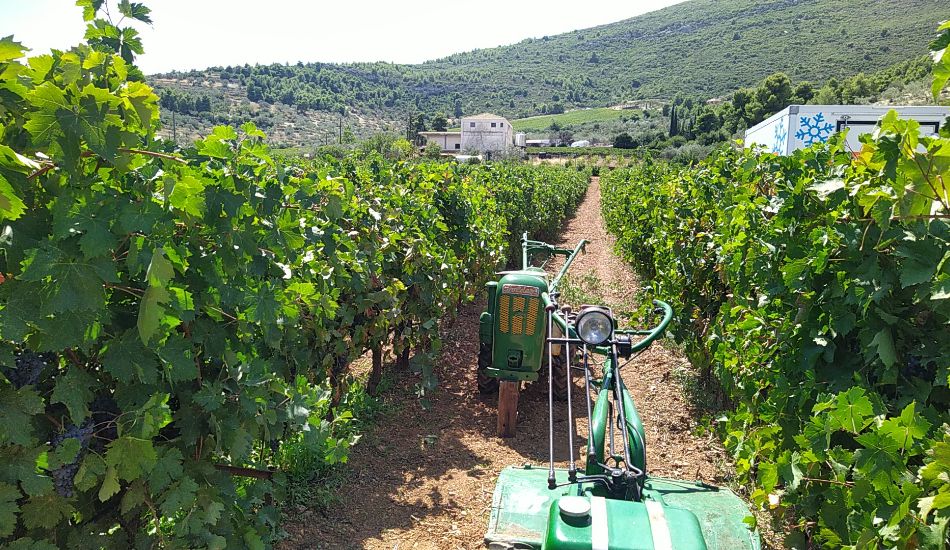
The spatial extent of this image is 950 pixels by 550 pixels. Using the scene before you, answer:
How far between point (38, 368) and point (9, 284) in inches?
11.4

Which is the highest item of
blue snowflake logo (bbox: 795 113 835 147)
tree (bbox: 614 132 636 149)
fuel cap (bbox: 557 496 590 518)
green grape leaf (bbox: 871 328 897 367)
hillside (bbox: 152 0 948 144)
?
hillside (bbox: 152 0 948 144)

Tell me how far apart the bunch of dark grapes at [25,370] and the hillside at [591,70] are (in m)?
61.7

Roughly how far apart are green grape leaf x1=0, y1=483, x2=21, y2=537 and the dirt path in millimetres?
2145

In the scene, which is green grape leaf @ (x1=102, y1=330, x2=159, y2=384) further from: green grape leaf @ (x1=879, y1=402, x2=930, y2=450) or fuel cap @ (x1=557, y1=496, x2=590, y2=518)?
green grape leaf @ (x1=879, y1=402, x2=930, y2=450)

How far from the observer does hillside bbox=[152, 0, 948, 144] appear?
263ft

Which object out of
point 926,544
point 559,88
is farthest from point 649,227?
point 559,88

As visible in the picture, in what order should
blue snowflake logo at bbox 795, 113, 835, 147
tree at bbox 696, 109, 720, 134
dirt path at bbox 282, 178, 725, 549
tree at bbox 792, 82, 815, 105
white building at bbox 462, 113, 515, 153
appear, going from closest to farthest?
dirt path at bbox 282, 178, 725, 549 → blue snowflake logo at bbox 795, 113, 835, 147 → tree at bbox 792, 82, 815, 105 → tree at bbox 696, 109, 720, 134 → white building at bbox 462, 113, 515, 153

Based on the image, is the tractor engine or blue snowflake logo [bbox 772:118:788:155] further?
blue snowflake logo [bbox 772:118:788:155]

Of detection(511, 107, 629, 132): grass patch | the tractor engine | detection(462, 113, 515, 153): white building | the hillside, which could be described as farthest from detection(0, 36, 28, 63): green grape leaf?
detection(511, 107, 629, 132): grass patch

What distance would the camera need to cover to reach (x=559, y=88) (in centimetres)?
13812

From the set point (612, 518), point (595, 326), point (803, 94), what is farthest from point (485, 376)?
point (803, 94)

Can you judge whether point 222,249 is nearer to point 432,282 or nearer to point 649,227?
point 432,282

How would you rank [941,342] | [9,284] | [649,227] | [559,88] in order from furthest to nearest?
[559,88], [649,227], [941,342], [9,284]

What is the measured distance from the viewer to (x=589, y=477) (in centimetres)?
234
